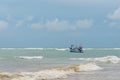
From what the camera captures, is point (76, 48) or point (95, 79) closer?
point (95, 79)

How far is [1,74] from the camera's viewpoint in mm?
28672

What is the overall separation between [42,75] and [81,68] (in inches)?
341

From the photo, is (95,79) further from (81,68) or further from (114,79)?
(81,68)

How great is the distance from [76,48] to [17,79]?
82.5 metres

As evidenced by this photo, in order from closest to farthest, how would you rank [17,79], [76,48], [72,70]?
[17,79] → [72,70] → [76,48]

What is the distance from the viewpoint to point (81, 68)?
1485 inches

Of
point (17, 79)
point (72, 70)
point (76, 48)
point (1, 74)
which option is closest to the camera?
point (17, 79)

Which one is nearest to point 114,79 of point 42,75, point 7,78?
point 42,75

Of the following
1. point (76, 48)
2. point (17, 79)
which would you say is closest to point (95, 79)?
point (17, 79)

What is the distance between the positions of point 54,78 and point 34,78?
2.24 m

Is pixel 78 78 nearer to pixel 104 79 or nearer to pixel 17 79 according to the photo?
pixel 104 79

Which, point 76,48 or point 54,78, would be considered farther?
point 76,48

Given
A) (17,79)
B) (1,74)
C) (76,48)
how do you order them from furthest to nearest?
(76,48), (1,74), (17,79)

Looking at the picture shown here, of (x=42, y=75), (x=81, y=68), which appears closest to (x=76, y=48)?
(x=81, y=68)
